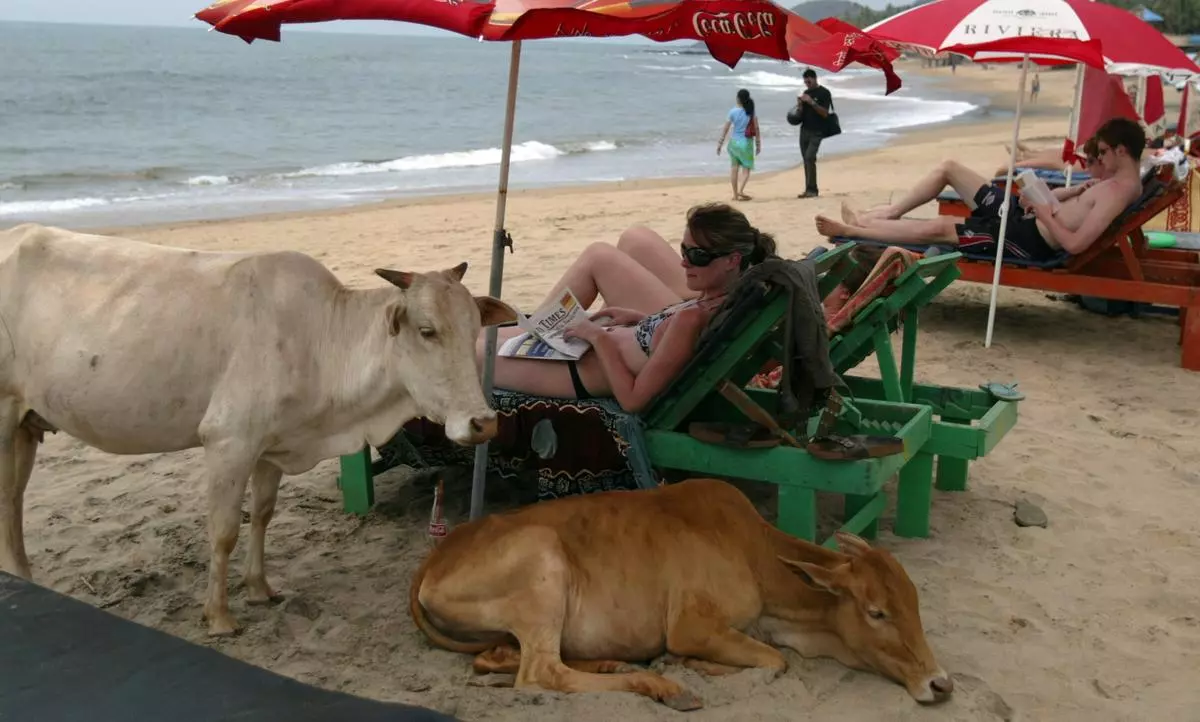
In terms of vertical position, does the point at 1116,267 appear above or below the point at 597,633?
above

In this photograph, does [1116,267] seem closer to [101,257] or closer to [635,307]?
[635,307]

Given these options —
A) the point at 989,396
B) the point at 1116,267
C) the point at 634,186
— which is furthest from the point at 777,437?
the point at 634,186

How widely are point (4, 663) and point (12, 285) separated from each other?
2.32 meters

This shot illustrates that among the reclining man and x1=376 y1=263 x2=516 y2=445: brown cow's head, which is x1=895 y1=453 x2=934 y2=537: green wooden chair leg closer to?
x1=376 y1=263 x2=516 y2=445: brown cow's head

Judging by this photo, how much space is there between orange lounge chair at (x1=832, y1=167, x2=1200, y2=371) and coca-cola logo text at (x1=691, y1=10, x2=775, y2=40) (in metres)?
4.48

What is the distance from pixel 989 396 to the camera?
5391 millimetres

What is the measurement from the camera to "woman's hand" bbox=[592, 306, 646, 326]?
514cm

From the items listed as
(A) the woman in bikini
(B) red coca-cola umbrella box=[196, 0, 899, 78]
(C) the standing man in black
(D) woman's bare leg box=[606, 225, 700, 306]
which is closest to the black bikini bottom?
(A) the woman in bikini

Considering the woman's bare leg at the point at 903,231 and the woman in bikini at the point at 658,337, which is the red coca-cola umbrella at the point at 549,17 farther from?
the woman's bare leg at the point at 903,231

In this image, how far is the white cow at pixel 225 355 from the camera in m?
3.74

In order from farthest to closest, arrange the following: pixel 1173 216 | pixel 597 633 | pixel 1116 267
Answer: pixel 1173 216 → pixel 1116 267 → pixel 597 633

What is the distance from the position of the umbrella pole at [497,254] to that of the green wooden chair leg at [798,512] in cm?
119

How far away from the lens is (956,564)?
15.2 ft

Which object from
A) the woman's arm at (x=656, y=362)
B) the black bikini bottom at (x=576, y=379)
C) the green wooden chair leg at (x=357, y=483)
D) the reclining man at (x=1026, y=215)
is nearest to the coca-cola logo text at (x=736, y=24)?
the woman's arm at (x=656, y=362)
